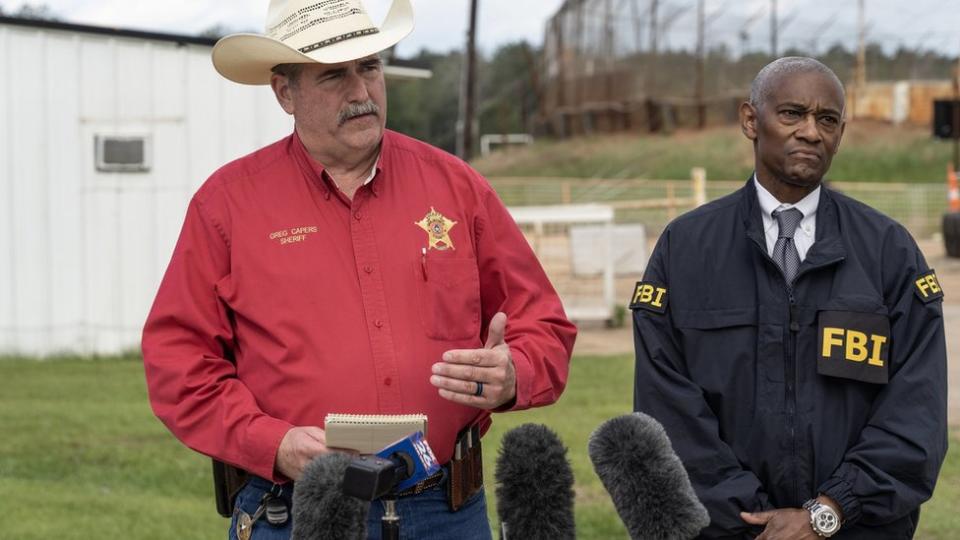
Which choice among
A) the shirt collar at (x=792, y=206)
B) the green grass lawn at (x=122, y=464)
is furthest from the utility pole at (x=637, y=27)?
the shirt collar at (x=792, y=206)

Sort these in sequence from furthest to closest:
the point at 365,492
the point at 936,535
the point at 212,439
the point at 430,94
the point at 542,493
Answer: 1. the point at 430,94
2. the point at 936,535
3. the point at 212,439
4. the point at 542,493
5. the point at 365,492

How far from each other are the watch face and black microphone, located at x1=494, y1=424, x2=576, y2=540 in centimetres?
→ 67

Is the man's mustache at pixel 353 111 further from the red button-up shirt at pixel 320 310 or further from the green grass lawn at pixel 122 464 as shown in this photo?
the green grass lawn at pixel 122 464

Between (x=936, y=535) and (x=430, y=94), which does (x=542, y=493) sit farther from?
(x=430, y=94)

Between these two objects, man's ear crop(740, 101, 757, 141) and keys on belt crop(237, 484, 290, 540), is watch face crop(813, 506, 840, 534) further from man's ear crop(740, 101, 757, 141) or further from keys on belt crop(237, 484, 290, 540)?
keys on belt crop(237, 484, 290, 540)

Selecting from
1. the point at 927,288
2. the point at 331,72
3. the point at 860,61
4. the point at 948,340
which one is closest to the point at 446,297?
the point at 331,72

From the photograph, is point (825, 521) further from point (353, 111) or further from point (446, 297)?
point (353, 111)

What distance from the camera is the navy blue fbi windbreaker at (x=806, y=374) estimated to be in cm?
342

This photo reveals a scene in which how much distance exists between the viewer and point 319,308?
337cm

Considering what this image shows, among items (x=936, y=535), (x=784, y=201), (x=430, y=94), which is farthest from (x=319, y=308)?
(x=430, y=94)

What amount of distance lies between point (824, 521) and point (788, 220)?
796 millimetres

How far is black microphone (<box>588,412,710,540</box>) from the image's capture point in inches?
119

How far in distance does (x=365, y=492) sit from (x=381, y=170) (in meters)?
1.05

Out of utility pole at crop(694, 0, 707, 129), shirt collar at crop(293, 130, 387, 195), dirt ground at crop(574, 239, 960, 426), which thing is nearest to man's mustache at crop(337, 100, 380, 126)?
shirt collar at crop(293, 130, 387, 195)
